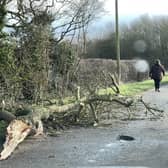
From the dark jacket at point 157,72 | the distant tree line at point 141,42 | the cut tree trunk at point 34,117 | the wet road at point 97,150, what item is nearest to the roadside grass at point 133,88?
the dark jacket at point 157,72

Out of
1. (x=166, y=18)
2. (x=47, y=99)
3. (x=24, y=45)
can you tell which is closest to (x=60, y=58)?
(x=24, y=45)

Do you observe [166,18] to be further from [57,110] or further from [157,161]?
[157,161]

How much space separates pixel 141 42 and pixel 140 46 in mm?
990

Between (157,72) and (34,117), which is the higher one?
(157,72)

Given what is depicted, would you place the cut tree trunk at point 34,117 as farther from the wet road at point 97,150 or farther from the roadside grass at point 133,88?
the roadside grass at point 133,88

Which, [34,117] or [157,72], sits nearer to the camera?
[34,117]

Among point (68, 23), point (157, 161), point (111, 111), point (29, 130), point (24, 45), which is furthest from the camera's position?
point (68, 23)

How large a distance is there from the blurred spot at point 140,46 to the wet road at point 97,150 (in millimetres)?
41100

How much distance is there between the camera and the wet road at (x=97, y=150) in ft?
32.4

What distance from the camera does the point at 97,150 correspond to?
11.2m

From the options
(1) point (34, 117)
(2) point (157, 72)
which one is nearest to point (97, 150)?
(1) point (34, 117)

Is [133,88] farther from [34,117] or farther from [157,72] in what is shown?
[34,117]

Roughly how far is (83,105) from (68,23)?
43.9 feet

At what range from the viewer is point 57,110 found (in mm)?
14977
